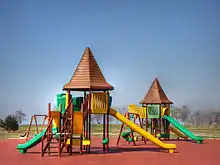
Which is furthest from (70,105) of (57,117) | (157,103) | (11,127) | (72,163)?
(11,127)

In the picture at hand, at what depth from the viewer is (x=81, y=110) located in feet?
56.3

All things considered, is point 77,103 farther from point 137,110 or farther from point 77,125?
point 137,110

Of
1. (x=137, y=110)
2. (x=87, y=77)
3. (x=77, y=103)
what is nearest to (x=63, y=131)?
(x=77, y=103)

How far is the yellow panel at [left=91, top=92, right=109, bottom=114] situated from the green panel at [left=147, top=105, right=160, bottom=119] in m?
9.10

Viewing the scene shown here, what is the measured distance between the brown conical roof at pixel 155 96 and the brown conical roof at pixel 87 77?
895 cm

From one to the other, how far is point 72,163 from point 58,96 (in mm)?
5207

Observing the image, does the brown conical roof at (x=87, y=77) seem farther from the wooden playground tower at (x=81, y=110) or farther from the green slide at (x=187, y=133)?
the green slide at (x=187, y=133)

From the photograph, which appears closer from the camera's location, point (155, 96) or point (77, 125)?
point (77, 125)

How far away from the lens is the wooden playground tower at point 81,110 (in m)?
16.1

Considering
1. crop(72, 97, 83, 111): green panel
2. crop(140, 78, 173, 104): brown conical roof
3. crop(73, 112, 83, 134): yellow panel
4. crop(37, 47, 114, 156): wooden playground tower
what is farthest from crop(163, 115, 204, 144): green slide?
crop(73, 112, 83, 134): yellow panel

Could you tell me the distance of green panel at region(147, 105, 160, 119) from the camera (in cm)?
2598

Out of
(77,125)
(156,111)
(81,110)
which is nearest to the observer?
(77,125)

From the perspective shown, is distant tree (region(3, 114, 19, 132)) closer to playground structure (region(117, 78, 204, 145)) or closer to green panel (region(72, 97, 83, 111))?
playground structure (region(117, 78, 204, 145))

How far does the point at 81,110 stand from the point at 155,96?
35.2 feet
